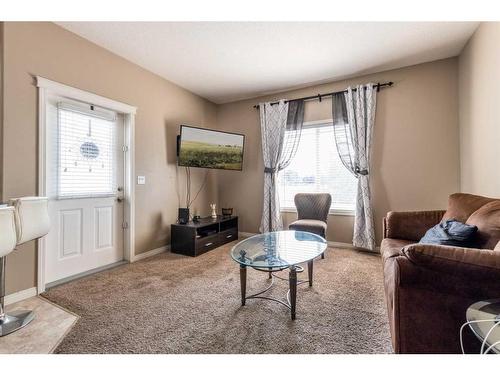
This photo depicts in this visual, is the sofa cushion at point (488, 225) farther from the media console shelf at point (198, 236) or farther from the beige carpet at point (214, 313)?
the media console shelf at point (198, 236)

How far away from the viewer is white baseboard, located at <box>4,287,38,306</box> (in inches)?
80.9

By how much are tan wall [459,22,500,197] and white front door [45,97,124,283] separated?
4.05 metres

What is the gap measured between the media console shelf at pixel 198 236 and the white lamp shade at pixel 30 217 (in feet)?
5.49

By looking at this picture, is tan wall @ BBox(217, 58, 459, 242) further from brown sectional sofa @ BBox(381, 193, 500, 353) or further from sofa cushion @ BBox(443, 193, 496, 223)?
brown sectional sofa @ BBox(381, 193, 500, 353)

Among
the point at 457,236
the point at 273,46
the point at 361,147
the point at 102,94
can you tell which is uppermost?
the point at 273,46

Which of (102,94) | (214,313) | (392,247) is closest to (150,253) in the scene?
(214,313)

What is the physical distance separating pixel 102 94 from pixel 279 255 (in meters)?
2.74

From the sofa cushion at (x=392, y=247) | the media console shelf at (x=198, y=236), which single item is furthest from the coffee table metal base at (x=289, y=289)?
the media console shelf at (x=198, y=236)

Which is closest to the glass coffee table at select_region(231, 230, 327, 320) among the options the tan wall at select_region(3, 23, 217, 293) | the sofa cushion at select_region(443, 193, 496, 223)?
the sofa cushion at select_region(443, 193, 496, 223)

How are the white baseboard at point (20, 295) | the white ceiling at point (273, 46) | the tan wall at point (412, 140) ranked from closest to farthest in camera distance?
the white baseboard at point (20, 295)
the white ceiling at point (273, 46)
the tan wall at point (412, 140)

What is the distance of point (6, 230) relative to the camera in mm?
1572

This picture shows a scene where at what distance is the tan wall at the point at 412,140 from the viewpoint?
3104mm

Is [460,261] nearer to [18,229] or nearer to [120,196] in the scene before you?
[18,229]

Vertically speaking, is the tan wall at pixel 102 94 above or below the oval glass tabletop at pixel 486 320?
above
